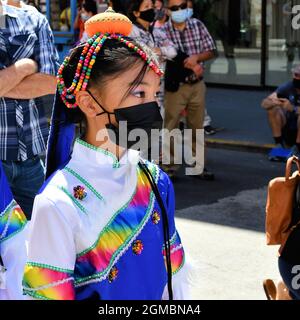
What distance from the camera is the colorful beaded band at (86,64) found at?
7.68 feet

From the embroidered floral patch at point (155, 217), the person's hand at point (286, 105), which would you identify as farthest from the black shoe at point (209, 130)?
the embroidered floral patch at point (155, 217)

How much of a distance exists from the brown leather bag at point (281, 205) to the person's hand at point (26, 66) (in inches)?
54.7

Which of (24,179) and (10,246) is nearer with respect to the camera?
(10,246)

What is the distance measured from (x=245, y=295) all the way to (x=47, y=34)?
2.32 m

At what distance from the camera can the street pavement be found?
18.1ft

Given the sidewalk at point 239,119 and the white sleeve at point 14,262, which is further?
the sidewalk at point 239,119

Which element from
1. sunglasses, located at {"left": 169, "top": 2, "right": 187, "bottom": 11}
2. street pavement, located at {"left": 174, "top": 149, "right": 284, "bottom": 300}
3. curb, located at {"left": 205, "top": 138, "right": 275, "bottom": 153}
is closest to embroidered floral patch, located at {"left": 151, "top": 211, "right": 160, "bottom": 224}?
street pavement, located at {"left": 174, "top": 149, "right": 284, "bottom": 300}

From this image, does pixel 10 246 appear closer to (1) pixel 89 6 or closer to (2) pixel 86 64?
(2) pixel 86 64

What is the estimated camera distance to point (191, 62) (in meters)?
8.42

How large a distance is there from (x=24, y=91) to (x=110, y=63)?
142 centimetres

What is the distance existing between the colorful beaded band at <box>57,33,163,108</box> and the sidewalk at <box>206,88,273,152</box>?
7873mm

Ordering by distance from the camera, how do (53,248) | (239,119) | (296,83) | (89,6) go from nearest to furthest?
(53,248) → (296,83) → (239,119) → (89,6)

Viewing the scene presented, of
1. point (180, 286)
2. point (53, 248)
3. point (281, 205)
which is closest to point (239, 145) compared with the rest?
point (281, 205)

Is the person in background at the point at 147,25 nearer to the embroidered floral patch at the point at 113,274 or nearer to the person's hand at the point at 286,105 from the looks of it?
the person's hand at the point at 286,105
